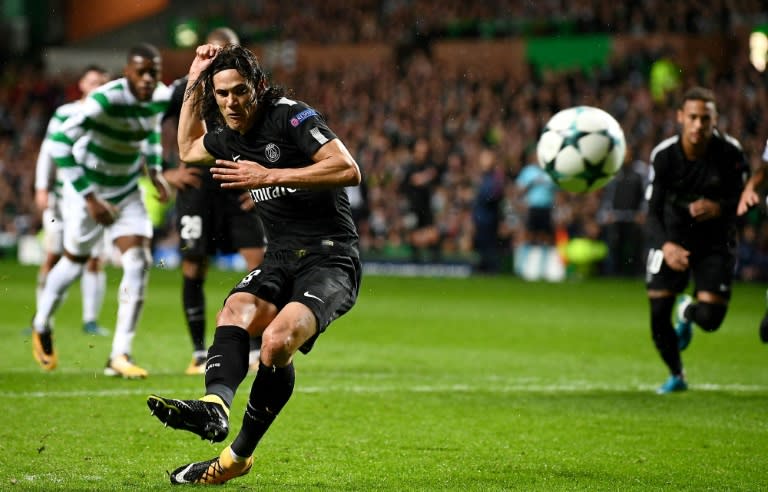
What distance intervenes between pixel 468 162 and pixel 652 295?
1413cm

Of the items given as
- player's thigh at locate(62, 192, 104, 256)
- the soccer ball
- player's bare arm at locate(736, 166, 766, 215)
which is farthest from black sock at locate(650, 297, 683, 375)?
player's thigh at locate(62, 192, 104, 256)

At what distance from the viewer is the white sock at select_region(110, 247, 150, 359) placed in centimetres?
891

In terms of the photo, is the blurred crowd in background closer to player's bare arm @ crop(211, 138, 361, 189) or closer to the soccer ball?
the soccer ball

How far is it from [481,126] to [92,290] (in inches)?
503

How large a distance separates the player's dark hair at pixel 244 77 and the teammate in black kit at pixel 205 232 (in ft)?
10.7

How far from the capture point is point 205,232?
9.28 meters

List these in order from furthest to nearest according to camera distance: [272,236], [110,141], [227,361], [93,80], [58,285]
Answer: [93,80] < [58,285] < [110,141] < [272,236] < [227,361]

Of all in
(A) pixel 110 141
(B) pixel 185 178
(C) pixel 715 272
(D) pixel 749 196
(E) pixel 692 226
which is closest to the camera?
(D) pixel 749 196

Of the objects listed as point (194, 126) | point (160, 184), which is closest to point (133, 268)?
point (160, 184)

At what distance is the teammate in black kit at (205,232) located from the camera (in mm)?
9188

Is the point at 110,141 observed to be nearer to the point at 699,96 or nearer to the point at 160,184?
the point at 160,184

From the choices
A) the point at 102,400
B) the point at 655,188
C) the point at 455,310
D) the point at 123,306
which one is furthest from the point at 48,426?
the point at 455,310

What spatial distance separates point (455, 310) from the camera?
15023mm

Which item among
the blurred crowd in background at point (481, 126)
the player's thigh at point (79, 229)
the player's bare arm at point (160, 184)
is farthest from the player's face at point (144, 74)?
the blurred crowd in background at point (481, 126)
